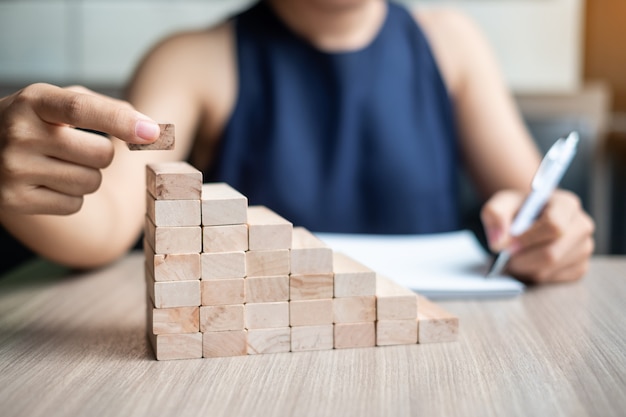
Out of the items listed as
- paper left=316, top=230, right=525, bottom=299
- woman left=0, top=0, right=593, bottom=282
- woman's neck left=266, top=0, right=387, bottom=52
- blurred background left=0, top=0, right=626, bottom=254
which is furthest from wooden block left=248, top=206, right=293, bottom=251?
blurred background left=0, top=0, right=626, bottom=254

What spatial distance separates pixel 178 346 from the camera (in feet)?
2.27

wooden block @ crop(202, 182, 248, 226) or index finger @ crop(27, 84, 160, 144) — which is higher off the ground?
index finger @ crop(27, 84, 160, 144)

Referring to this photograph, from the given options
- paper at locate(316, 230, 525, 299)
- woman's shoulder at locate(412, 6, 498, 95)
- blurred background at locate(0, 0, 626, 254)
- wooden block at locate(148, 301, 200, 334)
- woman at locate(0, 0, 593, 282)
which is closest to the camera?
wooden block at locate(148, 301, 200, 334)

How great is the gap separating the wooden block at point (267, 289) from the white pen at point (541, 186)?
1.22 feet

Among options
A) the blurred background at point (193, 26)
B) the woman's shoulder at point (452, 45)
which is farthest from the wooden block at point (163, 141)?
the blurred background at point (193, 26)

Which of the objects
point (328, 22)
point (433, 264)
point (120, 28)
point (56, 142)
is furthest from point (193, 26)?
point (56, 142)

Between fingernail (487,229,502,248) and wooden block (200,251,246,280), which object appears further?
fingernail (487,229,502,248)

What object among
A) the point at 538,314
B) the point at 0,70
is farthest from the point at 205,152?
the point at 0,70

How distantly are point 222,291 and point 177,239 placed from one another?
62mm

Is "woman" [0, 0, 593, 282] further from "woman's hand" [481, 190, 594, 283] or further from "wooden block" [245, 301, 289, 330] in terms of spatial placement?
"wooden block" [245, 301, 289, 330]

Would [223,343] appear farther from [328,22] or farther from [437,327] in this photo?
[328,22]

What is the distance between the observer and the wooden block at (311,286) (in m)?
0.71

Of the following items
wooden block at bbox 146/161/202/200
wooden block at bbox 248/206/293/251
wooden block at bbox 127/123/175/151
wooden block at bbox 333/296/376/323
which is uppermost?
wooden block at bbox 127/123/175/151

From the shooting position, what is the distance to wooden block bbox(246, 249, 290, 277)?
0.69 m
